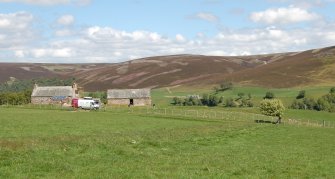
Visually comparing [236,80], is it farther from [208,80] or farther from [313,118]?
[313,118]

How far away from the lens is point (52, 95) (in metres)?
134

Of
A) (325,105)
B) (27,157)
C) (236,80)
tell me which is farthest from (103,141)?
(236,80)

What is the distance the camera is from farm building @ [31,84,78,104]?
437ft

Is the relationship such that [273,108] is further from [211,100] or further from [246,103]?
[211,100]

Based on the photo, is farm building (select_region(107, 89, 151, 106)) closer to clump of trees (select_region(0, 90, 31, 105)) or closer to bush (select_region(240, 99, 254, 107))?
clump of trees (select_region(0, 90, 31, 105))

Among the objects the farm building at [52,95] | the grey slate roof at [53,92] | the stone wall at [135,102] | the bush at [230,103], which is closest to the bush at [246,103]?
the bush at [230,103]

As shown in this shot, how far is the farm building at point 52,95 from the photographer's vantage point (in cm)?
13306

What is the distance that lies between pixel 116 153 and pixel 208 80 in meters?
173

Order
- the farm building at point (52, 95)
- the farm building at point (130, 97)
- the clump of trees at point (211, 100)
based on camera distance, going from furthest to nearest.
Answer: the farm building at point (130, 97)
the farm building at point (52, 95)
the clump of trees at point (211, 100)

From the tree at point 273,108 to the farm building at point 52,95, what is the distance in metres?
63.2

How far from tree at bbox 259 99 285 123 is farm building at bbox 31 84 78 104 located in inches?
2487

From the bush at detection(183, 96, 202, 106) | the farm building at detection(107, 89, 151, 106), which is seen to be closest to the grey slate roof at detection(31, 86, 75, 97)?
the farm building at detection(107, 89, 151, 106)

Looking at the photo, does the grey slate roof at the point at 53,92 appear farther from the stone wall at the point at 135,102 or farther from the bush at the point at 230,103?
the bush at the point at 230,103

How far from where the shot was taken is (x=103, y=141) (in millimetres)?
29844
